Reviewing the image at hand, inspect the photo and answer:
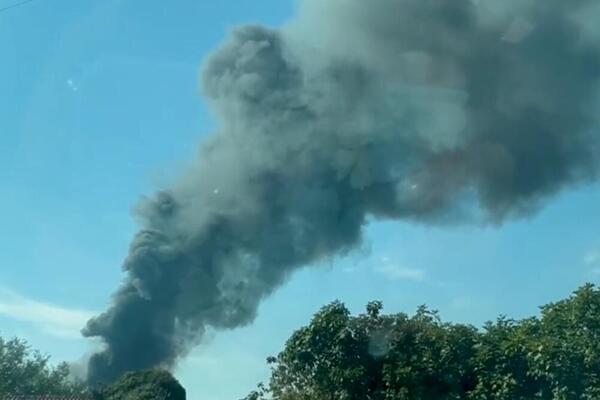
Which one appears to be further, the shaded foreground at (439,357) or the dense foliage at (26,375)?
the dense foliage at (26,375)

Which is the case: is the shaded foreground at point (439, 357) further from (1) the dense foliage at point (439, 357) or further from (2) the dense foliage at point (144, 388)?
(2) the dense foliage at point (144, 388)

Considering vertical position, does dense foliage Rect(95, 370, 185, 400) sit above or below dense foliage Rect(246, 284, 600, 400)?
above

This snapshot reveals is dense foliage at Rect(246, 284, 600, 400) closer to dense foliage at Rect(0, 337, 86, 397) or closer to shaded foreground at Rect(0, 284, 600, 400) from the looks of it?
shaded foreground at Rect(0, 284, 600, 400)

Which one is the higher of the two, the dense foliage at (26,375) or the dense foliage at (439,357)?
the dense foliage at (26,375)

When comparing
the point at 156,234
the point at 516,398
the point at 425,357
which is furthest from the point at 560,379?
the point at 156,234

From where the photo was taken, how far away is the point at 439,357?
24859 mm

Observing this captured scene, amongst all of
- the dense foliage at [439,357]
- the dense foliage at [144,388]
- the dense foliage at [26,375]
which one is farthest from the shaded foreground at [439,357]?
the dense foliage at [26,375]

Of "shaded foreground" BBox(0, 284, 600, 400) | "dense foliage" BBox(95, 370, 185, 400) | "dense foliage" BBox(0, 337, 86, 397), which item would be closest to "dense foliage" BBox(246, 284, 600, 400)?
"shaded foreground" BBox(0, 284, 600, 400)

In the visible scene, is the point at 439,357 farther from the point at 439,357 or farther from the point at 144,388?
the point at 144,388

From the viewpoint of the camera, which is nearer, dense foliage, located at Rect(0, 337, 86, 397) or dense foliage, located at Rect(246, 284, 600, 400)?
dense foliage, located at Rect(246, 284, 600, 400)

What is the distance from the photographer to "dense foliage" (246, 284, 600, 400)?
71.7 feet

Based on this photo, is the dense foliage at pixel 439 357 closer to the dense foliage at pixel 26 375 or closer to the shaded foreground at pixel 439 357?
the shaded foreground at pixel 439 357

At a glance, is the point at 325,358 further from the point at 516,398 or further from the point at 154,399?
the point at 154,399

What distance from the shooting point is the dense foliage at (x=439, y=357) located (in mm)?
21844
